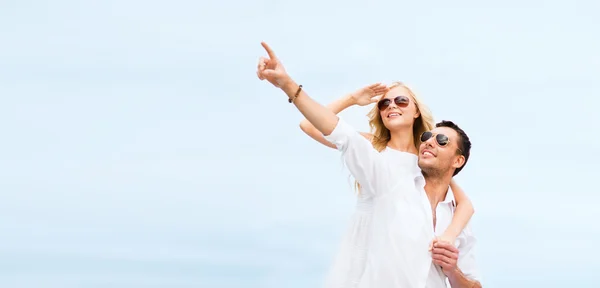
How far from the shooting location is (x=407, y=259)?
9477 millimetres

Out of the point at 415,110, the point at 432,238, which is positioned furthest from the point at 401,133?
the point at 432,238

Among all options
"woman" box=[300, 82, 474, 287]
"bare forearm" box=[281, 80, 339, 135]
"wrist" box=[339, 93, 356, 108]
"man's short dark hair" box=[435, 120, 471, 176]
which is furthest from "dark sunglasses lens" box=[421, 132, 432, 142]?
"bare forearm" box=[281, 80, 339, 135]

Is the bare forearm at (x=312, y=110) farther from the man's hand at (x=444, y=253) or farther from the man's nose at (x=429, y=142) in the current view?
the man's hand at (x=444, y=253)

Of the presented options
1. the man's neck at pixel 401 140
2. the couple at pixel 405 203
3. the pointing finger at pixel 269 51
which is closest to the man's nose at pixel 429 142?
the couple at pixel 405 203

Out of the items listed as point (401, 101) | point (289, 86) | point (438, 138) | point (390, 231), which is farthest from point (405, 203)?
point (289, 86)

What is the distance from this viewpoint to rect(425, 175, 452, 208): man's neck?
9922mm

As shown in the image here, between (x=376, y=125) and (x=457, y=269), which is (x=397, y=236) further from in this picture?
(x=376, y=125)

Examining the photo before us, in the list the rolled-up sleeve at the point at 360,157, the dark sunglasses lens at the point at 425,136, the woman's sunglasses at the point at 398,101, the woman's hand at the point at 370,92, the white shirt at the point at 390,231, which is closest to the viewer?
the rolled-up sleeve at the point at 360,157

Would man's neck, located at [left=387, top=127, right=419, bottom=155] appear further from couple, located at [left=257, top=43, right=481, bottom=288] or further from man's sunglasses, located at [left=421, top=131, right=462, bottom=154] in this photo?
man's sunglasses, located at [left=421, top=131, right=462, bottom=154]

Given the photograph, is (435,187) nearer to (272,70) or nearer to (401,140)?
(401,140)

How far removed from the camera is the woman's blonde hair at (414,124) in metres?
10.2

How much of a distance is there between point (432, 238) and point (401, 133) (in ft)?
3.99

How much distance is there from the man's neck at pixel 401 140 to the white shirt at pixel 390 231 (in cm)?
13

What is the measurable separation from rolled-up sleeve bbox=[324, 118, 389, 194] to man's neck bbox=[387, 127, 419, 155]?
59 centimetres
